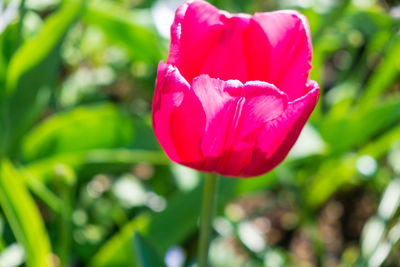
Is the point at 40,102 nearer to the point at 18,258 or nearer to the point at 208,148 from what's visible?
the point at 18,258

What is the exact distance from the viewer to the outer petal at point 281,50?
23.7 inches

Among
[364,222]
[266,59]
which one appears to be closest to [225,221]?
[364,222]

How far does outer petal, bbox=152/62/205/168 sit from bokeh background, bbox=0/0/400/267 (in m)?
0.23

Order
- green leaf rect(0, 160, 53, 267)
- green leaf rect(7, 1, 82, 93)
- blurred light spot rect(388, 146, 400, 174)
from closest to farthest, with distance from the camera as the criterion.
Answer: green leaf rect(0, 160, 53, 267)
green leaf rect(7, 1, 82, 93)
blurred light spot rect(388, 146, 400, 174)

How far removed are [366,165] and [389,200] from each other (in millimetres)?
104

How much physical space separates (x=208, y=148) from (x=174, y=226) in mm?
455

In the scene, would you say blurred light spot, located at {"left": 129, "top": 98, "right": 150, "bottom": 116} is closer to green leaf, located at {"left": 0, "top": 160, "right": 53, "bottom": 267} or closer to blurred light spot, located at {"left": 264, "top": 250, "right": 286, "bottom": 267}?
blurred light spot, located at {"left": 264, "top": 250, "right": 286, "bottom": 267}

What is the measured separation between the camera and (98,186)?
1402mm

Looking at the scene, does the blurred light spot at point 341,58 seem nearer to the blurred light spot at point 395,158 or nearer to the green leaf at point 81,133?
the blurred light spot at point 395,158

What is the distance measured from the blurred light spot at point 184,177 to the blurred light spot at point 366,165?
33cm

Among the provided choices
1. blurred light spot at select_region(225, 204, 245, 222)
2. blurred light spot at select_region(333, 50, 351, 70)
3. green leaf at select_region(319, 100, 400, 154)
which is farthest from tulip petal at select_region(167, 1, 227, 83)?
blurred light spot at select_region(333, 50, 351, 70)

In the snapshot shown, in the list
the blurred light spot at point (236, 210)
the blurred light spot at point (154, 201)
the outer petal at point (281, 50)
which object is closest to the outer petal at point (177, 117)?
the outer petal at point (281, 50)

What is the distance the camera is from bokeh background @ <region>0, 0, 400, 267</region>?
0.99 metres

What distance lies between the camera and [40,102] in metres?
1.10
